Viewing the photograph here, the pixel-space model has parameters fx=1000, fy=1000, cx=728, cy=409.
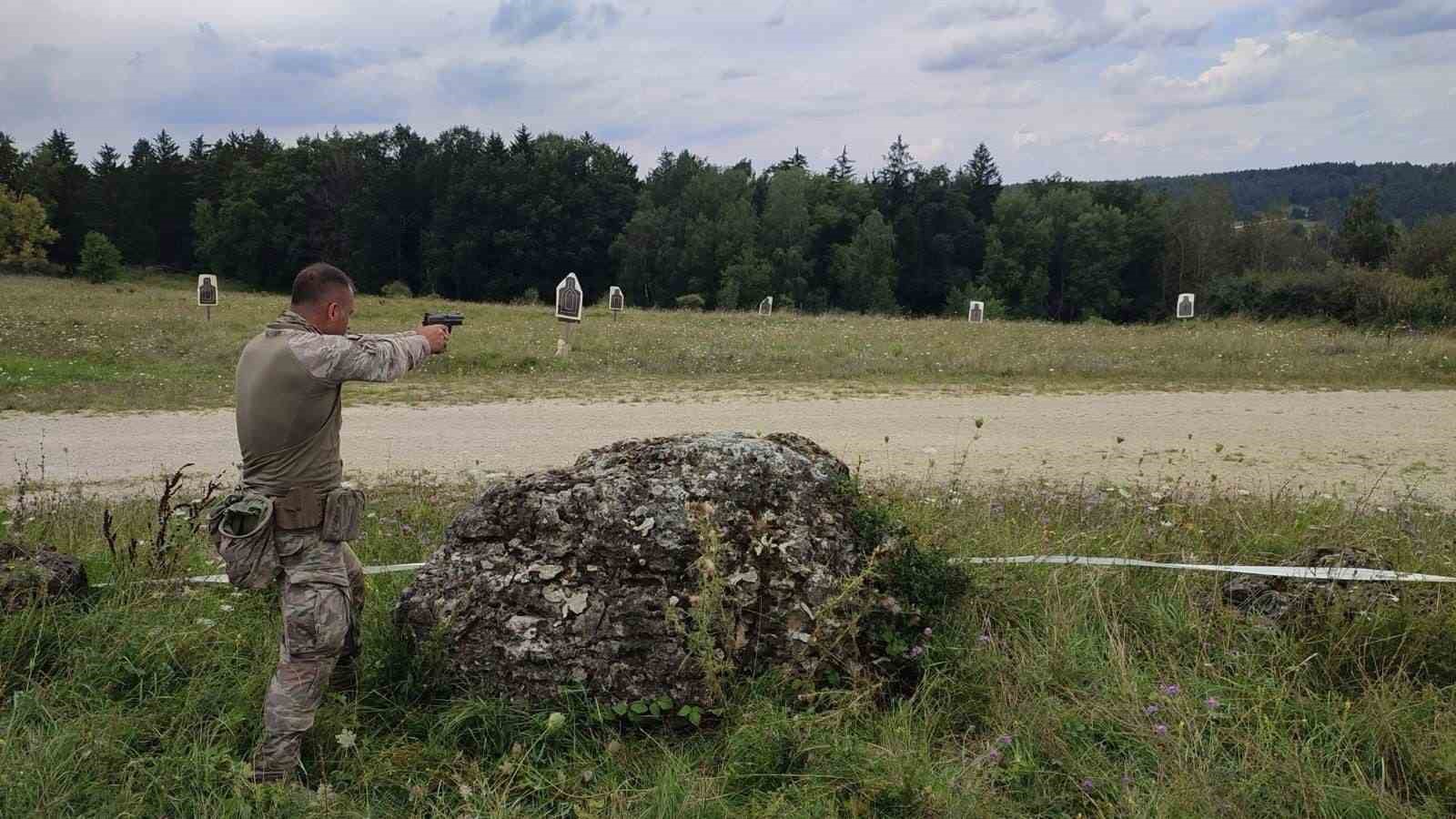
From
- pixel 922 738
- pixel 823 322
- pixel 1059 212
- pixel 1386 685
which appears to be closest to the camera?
pixel 922 738

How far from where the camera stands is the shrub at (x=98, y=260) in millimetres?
52031

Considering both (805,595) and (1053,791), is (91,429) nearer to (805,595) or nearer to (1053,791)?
(805,595)

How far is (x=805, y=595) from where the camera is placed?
400 cm

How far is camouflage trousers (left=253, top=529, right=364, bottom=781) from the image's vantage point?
353 cm

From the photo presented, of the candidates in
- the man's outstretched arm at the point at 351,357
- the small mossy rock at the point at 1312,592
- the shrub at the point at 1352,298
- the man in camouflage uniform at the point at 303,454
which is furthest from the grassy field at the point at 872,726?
the shrub at the point at 1352,298

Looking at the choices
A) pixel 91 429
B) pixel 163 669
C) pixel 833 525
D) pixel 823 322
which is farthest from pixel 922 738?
pixel 823 322

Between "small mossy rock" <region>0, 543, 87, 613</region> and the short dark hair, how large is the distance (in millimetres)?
1868

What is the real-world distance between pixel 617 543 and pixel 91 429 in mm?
9579

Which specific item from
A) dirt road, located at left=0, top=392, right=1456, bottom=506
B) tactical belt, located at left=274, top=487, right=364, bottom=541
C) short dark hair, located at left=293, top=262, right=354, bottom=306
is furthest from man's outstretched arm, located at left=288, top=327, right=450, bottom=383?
dirt road, located at left=0, top=392, right=1456, bottom=506

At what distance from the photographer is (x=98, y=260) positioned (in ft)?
172

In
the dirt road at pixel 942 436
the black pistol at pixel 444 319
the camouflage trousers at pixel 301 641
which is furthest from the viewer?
the dirt road at pixel 942 436

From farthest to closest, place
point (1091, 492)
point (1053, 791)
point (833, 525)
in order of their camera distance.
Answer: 1. point (1091, 492)
2. point (833, 525)
3. point (1053, 791)

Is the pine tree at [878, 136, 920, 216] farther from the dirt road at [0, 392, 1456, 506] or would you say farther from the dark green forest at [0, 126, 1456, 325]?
the dirt road at [0, 392, 1456, 506]

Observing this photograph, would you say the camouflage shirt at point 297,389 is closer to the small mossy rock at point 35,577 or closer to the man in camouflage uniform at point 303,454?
the man in camouflage uniform at point 303,454
